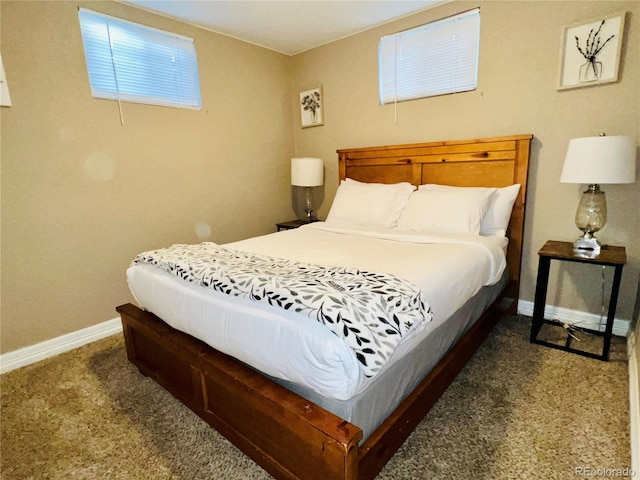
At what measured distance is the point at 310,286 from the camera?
1.25 meters

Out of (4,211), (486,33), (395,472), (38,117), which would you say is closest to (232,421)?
(395,472)

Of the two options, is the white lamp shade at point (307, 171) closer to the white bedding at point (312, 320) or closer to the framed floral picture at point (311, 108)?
the framed floral picture at point (311, 108)

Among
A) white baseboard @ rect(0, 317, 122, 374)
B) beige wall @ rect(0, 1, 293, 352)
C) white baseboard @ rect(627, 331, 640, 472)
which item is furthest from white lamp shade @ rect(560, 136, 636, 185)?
white baseboard @ rect(0, 317, 122, 374)

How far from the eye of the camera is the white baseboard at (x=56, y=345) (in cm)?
215

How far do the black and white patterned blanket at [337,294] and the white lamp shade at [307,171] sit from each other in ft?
6.03

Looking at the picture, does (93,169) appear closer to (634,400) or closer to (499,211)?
(499,211)

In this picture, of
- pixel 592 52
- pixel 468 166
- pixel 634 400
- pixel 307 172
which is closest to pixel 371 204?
pixel 468 166

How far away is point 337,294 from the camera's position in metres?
1.18

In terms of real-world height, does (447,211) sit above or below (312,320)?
above

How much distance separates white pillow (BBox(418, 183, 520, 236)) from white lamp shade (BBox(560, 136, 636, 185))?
456 mm

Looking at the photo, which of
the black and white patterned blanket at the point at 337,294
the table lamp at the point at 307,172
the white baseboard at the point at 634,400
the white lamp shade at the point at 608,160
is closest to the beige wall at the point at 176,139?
the white lamp shade at the point at 608,160

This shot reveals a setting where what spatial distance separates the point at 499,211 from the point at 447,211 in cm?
37

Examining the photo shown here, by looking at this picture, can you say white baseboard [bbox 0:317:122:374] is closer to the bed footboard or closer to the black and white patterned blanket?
the bed footboard

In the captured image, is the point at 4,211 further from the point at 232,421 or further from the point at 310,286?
the point at 310,286
